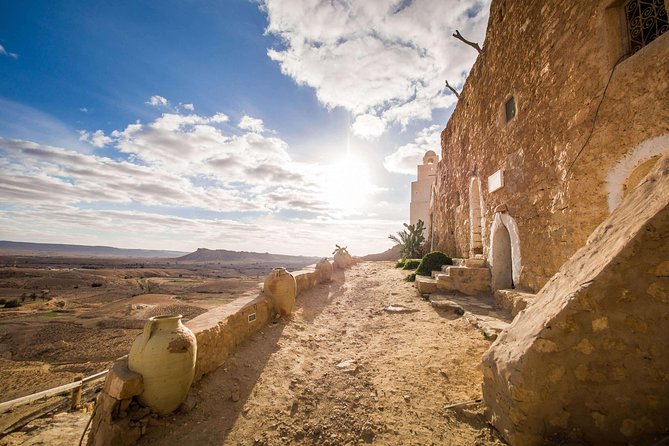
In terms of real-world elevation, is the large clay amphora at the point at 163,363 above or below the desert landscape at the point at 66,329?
above

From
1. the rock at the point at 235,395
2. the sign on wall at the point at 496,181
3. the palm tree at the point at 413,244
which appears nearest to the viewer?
the rock at the point at 235,395

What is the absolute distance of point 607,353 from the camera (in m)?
1.73

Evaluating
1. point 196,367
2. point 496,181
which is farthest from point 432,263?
point 196,367

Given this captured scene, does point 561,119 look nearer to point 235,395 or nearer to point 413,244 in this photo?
point 235,395

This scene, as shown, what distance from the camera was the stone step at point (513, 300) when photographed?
438 centimetres

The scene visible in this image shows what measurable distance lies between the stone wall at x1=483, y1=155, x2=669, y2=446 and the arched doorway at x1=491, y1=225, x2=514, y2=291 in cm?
483

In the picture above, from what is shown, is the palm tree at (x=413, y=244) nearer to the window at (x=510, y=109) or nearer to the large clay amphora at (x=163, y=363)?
the window at (x=510, y=109)

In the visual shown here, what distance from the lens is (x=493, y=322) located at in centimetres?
415

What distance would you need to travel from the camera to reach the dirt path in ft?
7.78

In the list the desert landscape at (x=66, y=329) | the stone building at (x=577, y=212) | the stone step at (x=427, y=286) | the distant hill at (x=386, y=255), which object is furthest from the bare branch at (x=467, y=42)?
the distant hill at (x=386, y=255)

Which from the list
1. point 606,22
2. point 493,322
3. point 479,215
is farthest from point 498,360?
point 479,215

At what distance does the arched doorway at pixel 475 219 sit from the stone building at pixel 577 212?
0.04 metres

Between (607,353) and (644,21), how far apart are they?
13.8 feet

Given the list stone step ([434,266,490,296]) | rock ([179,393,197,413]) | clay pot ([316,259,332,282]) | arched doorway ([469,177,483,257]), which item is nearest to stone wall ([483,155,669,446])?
rock ([179,393,197,413])
